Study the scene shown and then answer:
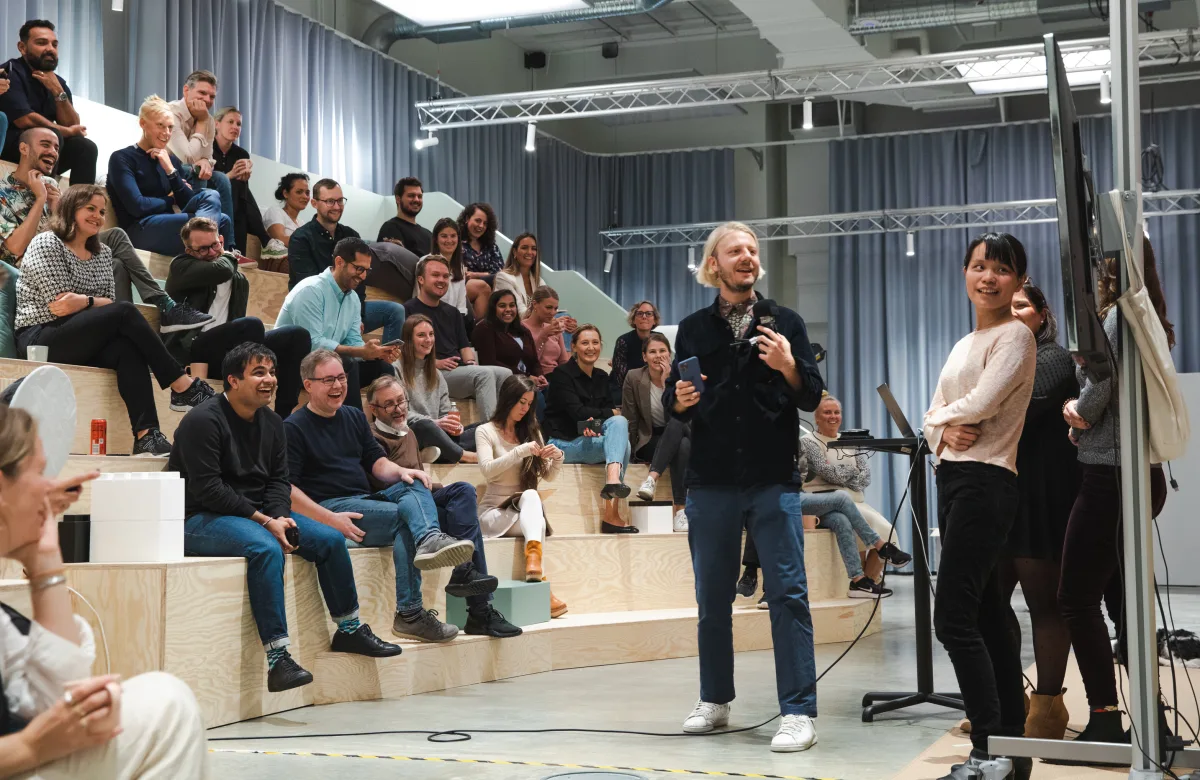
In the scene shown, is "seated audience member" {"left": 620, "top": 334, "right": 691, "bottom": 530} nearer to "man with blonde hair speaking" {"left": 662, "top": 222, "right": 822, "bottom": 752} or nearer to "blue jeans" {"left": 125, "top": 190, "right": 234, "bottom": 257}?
"blue jeans" {"left": 125, "top": 190, "right": 234, "bottom": 257}

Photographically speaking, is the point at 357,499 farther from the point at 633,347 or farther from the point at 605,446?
the point at 633,347

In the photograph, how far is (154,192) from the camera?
19.5 feet

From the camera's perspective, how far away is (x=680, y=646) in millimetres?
5434

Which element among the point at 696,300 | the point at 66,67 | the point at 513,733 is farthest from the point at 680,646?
the point at 696,300

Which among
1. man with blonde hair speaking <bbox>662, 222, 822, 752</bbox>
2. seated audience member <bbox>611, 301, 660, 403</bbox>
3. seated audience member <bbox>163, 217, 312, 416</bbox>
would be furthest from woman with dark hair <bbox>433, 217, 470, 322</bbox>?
man with blonde hair speaking <bbox>662, 222, 822, 752</bbox>

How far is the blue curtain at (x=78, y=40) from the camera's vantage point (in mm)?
7242

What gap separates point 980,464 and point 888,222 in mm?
9433

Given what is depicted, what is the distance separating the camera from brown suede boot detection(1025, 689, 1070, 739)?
120 inches

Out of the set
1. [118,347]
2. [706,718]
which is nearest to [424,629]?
[706,718]

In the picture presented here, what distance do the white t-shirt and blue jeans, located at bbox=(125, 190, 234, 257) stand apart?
1.15 metres

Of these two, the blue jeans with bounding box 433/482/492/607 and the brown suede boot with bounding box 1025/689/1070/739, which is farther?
the blue jeans with bounding box 433/482/492/607

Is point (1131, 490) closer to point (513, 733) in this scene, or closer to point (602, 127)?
point (513, 733)

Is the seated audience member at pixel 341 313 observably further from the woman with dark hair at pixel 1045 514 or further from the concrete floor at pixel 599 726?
the woman with dark hair at pixel 1045 514

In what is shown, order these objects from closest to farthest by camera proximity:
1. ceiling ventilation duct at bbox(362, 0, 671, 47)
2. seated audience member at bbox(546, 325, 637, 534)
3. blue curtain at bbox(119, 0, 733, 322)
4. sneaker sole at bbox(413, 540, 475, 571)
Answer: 1. sneaker sole at bbox(413, 540, 475, 571)
2. seated audience member at bbox(546, 325, 637, 534)
3. blue curtain at bbox(119, 0, 733, 322)
4. ceiling ventilation duct at bbox(362, 0, 671, 47)
